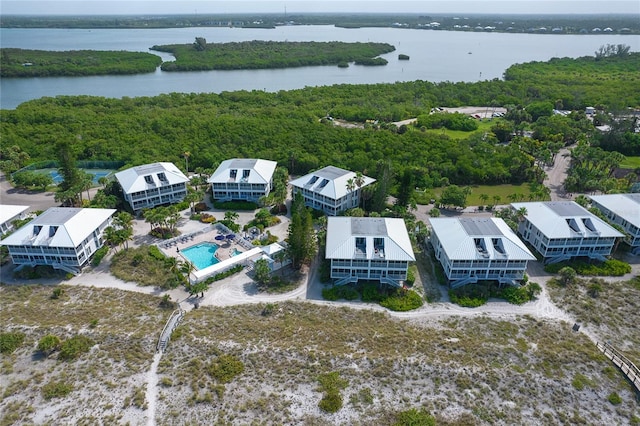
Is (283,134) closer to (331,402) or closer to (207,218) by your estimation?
(207,218)

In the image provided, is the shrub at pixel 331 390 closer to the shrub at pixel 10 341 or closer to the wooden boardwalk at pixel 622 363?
the wooden boardwalk at pixel 622 363

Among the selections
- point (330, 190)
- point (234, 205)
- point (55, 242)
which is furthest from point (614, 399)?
point (55, 242)

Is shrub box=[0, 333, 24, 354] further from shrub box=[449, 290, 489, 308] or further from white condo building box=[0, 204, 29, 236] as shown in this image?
shrub box=[449, 290, 489, 308]

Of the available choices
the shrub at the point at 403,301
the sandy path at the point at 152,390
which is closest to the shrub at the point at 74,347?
the sandy path at the point at 152,390


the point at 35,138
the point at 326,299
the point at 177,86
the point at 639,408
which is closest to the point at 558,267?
the point at 639,408

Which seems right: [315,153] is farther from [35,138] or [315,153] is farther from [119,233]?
[35,138]

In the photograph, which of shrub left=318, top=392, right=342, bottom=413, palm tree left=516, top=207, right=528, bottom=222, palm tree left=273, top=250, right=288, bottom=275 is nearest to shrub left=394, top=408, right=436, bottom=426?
shrub left=318, top=392, right=342, bottom=413
